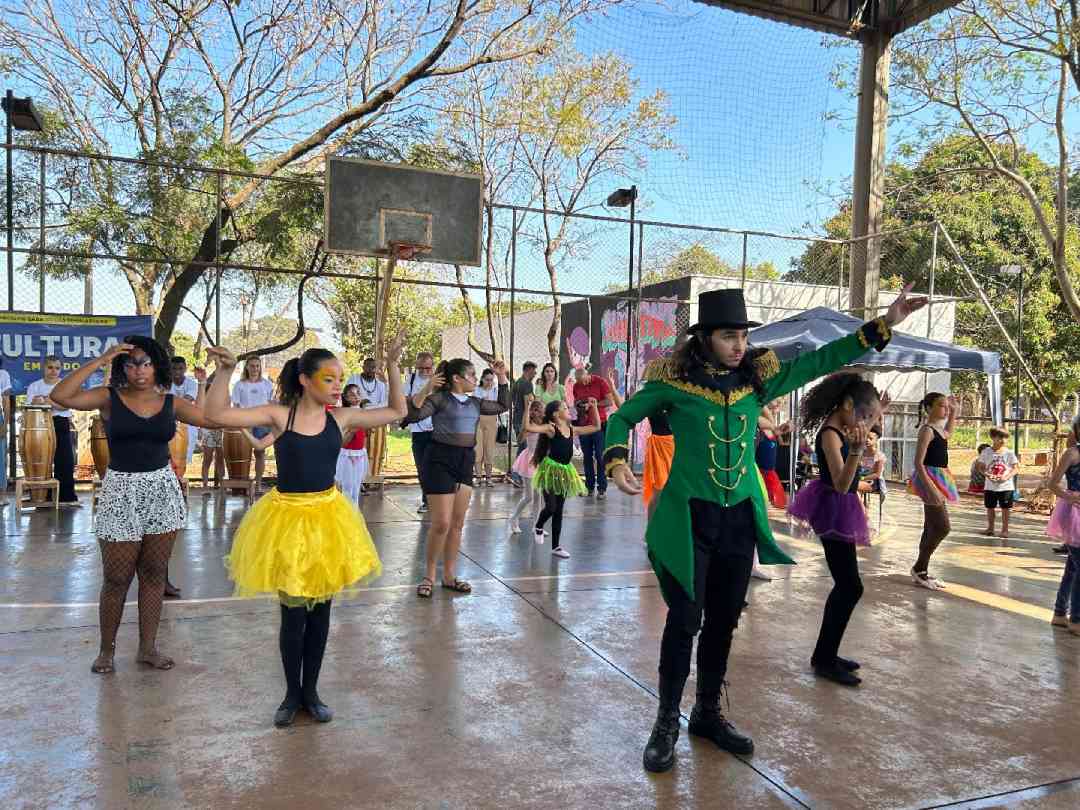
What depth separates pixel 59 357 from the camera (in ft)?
34.9

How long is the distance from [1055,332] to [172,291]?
2137 cm

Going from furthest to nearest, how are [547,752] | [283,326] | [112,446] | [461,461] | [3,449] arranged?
[283,326]
[3,449]
[461,461]
[112,446]
[547,752]

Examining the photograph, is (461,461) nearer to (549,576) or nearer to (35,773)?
(549,576)

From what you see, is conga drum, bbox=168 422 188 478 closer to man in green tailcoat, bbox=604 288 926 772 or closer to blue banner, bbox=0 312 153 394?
blue banner, bbox=0 312 153 394

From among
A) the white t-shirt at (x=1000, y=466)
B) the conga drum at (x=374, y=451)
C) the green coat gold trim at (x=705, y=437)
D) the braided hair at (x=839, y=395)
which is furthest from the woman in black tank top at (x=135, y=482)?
the white t-shirt at (x=1000, y=466)

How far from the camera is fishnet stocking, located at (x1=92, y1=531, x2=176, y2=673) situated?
423 centimetres

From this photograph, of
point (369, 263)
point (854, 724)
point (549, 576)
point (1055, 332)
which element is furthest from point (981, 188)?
point (854, 724)

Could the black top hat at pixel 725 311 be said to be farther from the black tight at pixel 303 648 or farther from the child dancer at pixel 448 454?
the child dancer at pixel 448 454

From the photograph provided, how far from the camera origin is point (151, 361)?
426 cm

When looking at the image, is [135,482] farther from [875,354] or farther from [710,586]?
[875,354]

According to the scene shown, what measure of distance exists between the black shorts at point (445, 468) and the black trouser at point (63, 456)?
630 cm

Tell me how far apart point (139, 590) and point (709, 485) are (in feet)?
10.1

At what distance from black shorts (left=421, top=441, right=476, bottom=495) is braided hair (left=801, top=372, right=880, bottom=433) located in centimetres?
242

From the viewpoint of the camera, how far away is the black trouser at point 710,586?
334 centimetres
